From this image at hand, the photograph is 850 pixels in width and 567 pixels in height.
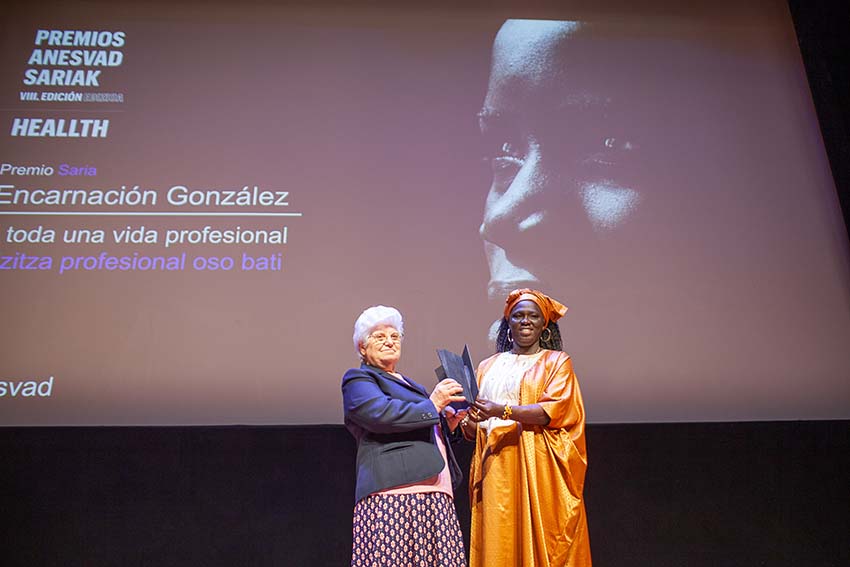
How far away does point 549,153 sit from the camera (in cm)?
384

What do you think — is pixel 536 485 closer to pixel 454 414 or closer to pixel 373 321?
pixel 454 414

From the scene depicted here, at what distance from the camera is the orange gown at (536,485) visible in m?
2.51

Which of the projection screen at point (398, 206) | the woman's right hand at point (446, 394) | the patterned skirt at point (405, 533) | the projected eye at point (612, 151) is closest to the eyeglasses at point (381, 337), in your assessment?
the woman's right hand at point (446, 394)

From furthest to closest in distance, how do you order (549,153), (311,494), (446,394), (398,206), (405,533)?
(549,153) < (398,206) < (311,494) < (446,394) < (405,533)

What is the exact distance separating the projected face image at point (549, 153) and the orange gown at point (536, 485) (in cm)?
103

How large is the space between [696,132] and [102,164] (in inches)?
128

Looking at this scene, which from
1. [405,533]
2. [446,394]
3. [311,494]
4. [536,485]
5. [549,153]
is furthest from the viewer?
[549,153]

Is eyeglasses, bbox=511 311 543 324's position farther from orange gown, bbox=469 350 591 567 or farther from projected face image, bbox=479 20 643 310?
projected face image, bbox=479 20 643 310

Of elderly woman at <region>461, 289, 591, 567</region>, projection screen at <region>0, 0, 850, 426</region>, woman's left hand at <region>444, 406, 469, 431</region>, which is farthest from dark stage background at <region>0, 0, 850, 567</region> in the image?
woman's left hand at <region>444, 406, 469, 431</region>

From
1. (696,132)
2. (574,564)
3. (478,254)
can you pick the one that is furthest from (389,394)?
(696,132)

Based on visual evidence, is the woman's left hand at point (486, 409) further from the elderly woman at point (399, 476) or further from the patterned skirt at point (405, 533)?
the patterned skirt at point (405, 533)

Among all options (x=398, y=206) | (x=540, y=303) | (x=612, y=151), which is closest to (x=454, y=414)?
(x=540, y=303)

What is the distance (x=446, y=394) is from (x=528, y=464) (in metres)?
0.45

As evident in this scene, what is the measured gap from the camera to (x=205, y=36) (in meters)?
4.01
